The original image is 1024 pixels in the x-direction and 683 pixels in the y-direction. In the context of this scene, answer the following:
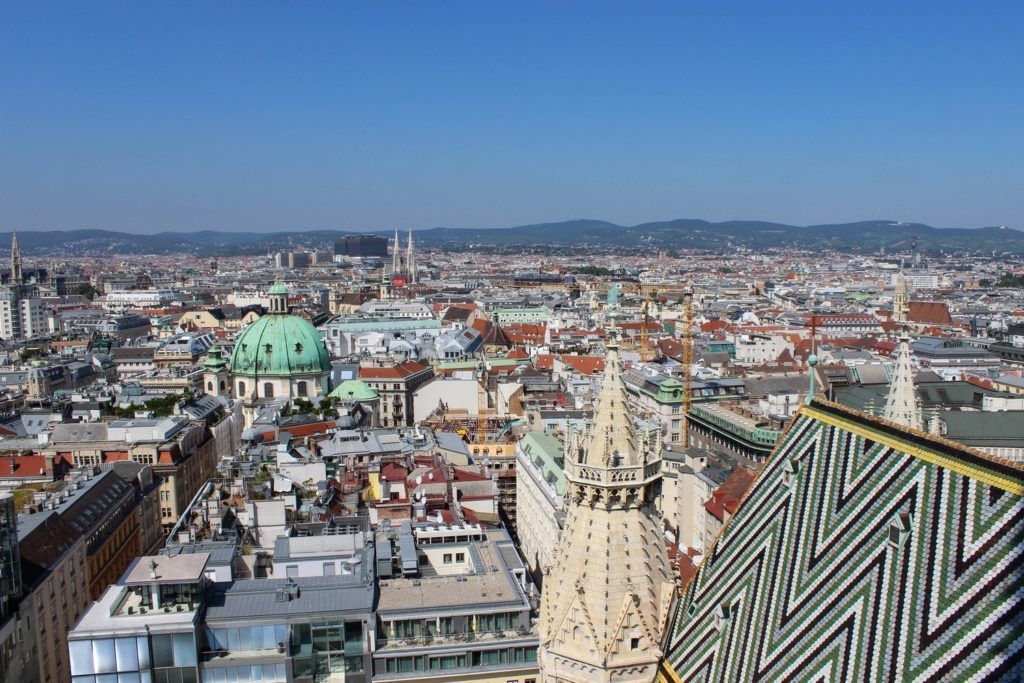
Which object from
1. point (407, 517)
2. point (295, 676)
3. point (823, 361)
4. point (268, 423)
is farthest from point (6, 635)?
point (823, 361)

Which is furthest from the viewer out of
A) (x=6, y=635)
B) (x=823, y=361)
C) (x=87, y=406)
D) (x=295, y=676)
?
(x=823, y=361)

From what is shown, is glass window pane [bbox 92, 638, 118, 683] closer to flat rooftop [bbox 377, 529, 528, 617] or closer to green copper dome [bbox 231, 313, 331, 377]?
flat rooftop [bbox 377, 529, 528, 617]

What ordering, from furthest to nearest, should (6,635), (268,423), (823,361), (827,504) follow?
(823,361) < (268,423) < (6,635) < (827,504)

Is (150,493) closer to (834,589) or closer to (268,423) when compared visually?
(268,423)

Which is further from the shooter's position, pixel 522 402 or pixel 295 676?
pixel 522 402

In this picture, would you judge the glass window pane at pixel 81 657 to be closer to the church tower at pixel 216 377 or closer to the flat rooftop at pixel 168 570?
the flat rooftop at pixel 168 570

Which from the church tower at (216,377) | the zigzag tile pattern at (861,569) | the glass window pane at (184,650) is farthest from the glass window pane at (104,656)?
the church tower at (216,377)

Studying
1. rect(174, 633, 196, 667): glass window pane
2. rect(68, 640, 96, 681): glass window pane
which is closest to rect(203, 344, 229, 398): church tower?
rect(68, 640, 96, 681): glass window pane
